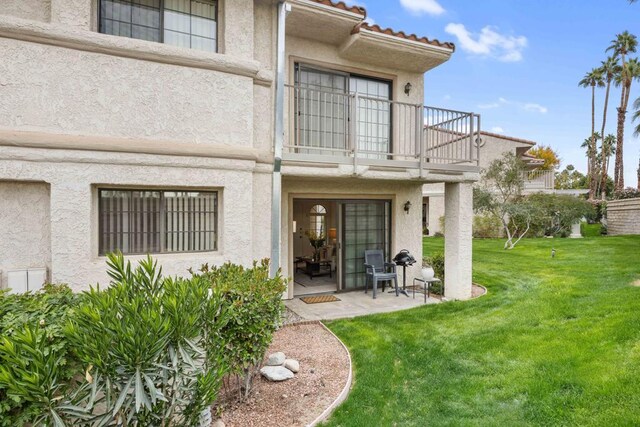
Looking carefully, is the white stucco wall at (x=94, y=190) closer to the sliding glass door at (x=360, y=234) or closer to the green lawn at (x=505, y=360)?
the green lawn at (x=505, y=360)

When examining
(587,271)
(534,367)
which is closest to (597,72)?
(587,271)

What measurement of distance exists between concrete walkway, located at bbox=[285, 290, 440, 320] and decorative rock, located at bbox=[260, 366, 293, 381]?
2.99 meters

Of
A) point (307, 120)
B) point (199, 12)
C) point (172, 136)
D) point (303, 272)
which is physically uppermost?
point (199, 12)

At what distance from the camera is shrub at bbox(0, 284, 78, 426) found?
2756mm

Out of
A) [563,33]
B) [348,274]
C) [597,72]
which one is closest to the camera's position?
[348,274]

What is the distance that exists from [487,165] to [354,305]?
82.8 feet

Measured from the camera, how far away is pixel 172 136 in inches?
255

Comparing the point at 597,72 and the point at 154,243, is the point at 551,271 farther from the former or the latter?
the point at 597,72

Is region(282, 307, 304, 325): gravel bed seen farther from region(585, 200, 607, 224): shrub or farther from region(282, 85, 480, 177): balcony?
region(585, 200, 607, 224): shrub

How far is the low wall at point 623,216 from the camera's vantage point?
26031mm

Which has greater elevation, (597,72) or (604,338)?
(597,72)

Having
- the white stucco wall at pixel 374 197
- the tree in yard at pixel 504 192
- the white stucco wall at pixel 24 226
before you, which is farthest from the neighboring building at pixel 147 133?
the tree in yard at pixel 504 192

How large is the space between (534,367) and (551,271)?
377 inches

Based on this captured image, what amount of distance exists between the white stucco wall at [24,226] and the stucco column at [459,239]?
387 inches
